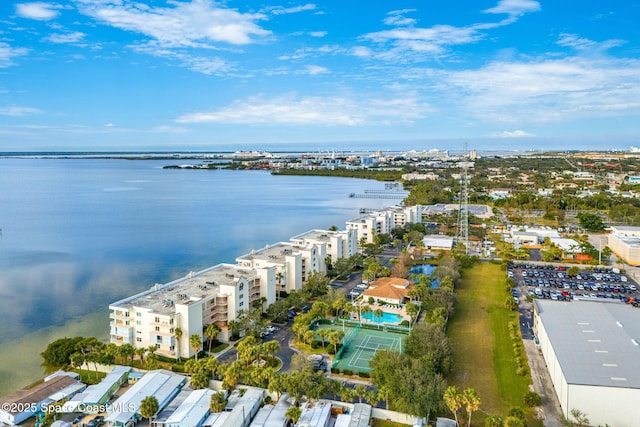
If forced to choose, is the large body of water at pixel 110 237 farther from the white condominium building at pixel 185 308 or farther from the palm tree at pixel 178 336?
the palm tree at pixel 178 336

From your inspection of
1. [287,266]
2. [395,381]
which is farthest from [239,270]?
[395,381]

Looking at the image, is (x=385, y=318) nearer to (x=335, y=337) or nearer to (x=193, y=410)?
(x=335, y=337)

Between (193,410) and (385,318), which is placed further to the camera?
(385,318)

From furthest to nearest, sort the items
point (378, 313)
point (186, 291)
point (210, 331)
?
point (378, 313) < point (186, 291) < point (210, 331)

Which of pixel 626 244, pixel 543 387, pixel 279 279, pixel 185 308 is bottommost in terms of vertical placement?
pixel 543 387

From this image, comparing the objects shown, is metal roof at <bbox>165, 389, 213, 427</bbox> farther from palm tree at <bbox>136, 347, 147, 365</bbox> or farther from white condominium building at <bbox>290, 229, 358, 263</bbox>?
white condominium building at <bbox>290, 229, 358, 263</bbox>

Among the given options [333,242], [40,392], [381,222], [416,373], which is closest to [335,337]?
[416,373]
